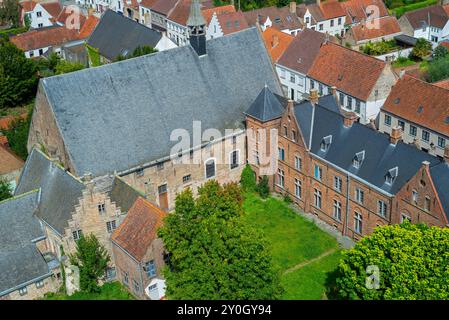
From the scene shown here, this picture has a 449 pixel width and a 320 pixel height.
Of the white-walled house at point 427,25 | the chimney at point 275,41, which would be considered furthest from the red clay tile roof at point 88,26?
the white-walled house at point 427,25

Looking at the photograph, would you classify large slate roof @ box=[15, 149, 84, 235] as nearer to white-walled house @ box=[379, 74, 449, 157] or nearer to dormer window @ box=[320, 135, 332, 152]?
dormer window @ box=[320, 135, 332, 152]

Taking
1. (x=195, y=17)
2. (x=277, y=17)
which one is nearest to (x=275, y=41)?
(x=277, y=17)

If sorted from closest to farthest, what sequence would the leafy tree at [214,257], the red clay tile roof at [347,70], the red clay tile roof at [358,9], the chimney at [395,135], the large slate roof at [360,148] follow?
the leafy tree at [214,257], the large slate roof at [360,148], the chimney at [395,135], the red clay tile roof at [347,70], the red clay tile roof at [358,9]

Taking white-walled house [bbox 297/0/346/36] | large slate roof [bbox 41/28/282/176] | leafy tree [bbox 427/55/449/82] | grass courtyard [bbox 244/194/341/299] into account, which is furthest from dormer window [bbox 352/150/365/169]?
white-walled house [bbox 297/0/346/36]

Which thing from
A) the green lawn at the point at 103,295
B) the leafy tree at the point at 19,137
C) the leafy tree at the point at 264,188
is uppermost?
the leafy tree at the point at 19,137

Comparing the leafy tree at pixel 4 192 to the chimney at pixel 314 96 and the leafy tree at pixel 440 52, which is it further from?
the leafy tree at pixel 440 52

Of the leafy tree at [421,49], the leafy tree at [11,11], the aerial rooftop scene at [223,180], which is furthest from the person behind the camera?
the leafy tree at [11,11]
